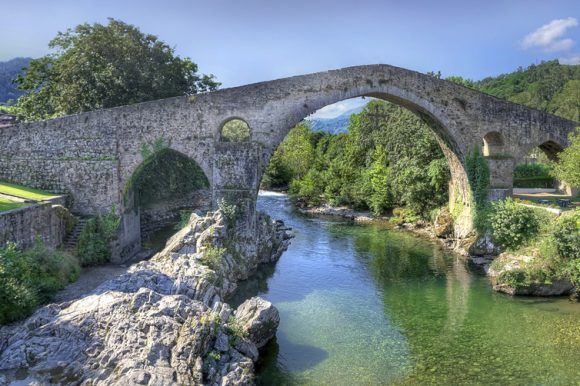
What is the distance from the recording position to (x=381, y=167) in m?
32.8

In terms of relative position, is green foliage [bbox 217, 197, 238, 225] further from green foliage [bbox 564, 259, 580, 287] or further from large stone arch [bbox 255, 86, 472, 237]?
green foliage [bbox 564, 259, 580, 287]

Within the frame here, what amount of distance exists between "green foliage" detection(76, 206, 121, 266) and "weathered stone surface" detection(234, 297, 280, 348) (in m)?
7.35

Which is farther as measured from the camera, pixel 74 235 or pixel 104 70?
pixel 104 70

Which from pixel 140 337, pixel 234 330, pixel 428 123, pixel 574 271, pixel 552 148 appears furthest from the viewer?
pixel 552 148

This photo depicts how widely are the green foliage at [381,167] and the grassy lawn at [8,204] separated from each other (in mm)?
19833

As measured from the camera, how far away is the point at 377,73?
20859 mm

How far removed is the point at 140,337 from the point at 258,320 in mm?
3217

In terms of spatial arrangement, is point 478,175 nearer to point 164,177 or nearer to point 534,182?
point 534,182

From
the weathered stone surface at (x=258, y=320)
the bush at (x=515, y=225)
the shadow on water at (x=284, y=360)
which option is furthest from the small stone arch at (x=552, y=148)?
the weathered stone surface at (x=258, y=320)

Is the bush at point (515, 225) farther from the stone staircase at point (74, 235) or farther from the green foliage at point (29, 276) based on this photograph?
the stone staircase at point (74, 235)


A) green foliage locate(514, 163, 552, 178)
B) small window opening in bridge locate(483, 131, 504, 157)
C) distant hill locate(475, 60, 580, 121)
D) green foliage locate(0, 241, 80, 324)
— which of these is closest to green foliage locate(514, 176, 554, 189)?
green foliage locate(514, 163, 552, 178)

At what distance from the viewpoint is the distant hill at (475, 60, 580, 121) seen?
166 feet

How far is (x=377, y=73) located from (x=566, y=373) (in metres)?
13.7

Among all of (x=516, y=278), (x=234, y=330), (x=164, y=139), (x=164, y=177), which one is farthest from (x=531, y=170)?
(x=234, y=330)
